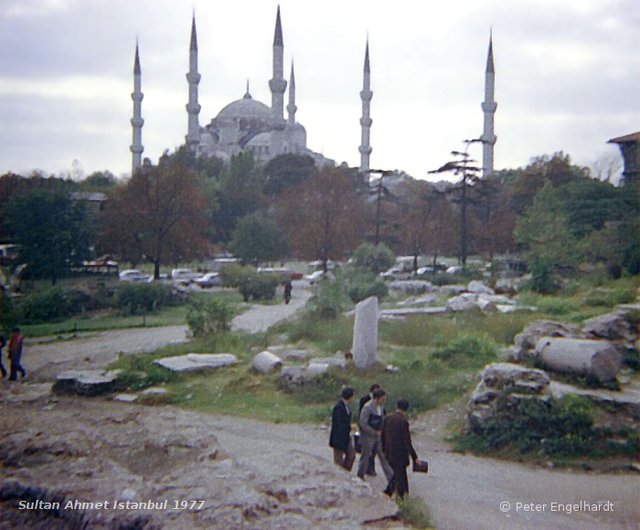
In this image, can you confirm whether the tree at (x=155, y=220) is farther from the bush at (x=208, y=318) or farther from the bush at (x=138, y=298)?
the bush at (x=208, y=318)

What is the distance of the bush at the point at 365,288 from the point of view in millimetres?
17031

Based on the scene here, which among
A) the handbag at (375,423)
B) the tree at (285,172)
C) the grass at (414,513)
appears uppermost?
the tree at (285,172)

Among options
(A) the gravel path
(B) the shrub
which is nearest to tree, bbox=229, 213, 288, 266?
(A) the gravel path

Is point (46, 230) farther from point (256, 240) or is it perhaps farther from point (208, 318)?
point (256, 240)

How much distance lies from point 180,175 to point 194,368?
1582 cm

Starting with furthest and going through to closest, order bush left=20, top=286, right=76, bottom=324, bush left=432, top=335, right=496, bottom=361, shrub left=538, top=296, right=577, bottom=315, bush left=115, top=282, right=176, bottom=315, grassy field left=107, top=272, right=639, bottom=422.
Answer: bush left=115, top=282, right=176, bottom=315 < shrub left=538, top=296, right=577, bottom=315 < bush left=20, top=286, right=76, bottom=324 < bush left=432, top=335, right=496, bottom=361 < grassy field left=107, top=272, right=639, bottom=422

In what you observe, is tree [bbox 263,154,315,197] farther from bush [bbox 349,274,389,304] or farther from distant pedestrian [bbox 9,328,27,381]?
distant pedestrian [bbox 9,328,27,381]

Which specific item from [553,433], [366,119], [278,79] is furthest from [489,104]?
[553,433]

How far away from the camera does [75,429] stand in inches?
258

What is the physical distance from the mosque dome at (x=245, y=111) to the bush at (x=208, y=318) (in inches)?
2106

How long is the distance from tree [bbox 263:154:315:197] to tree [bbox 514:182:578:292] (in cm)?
1808

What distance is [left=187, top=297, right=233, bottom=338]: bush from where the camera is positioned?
13416 mm

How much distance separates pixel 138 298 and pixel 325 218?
43.4 feet

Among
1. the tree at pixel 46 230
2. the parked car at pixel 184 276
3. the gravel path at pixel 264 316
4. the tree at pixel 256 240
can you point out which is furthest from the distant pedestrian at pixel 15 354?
the tree at pixel 256 240
